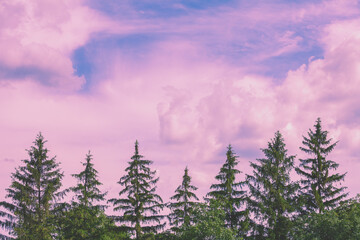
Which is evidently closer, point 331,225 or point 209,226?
point 331,225

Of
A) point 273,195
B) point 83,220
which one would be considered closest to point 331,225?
point 273,195

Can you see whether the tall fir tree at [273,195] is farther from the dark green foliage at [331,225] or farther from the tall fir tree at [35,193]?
the tall fir tree at [35,193]

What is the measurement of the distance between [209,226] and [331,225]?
10227mm

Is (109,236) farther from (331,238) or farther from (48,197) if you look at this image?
(331,238)

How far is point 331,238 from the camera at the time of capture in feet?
129

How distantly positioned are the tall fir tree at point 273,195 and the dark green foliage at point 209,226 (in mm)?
2999

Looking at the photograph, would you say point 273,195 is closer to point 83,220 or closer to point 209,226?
point 209,226

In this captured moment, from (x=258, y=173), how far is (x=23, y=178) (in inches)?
854

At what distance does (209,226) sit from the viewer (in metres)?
41.8

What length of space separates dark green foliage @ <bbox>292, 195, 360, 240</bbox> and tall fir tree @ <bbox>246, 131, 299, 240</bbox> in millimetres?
1745

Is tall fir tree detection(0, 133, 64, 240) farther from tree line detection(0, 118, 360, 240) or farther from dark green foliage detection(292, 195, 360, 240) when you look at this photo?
dark green foliage detection(292, 195, 360, 240)

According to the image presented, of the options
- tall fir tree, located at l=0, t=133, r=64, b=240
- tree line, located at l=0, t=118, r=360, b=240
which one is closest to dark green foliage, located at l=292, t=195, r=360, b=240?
tree line, located at l=0, t=118, r=360, b=240

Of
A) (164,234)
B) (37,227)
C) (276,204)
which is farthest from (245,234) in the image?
(37,227)

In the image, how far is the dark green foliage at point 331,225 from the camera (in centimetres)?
3822
